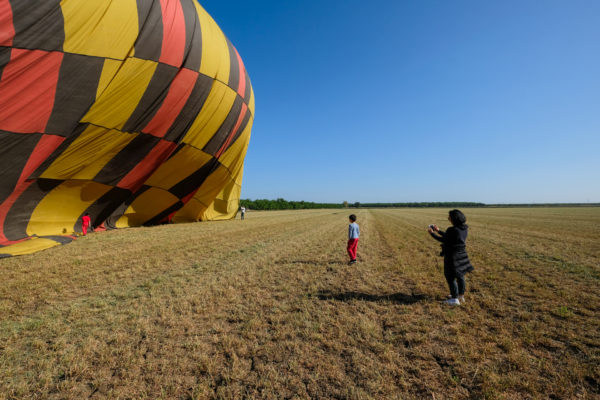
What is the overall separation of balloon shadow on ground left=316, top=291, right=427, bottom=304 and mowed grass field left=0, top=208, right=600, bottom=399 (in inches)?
1.6

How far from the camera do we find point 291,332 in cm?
364

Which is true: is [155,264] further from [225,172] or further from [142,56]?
[225,172]

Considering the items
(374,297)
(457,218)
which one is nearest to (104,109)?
(374,297)

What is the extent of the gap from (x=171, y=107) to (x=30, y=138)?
14.0ft

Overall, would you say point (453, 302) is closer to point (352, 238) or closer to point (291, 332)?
point (291, 332)

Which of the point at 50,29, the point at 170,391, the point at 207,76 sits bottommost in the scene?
the point at 170,391

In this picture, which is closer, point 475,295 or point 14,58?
point 475,295

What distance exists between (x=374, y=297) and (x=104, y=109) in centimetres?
1008

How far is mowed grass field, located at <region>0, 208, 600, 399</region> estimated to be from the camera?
8.62ft

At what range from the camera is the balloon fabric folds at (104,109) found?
6910 mm

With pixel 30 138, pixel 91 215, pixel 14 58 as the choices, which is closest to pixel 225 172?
pixel 91 215

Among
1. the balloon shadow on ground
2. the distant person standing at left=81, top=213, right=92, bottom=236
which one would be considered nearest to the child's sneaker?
the balloon shadow on ground

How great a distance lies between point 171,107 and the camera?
396 inches

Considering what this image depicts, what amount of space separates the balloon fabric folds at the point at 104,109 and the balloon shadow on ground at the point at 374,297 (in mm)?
9253
